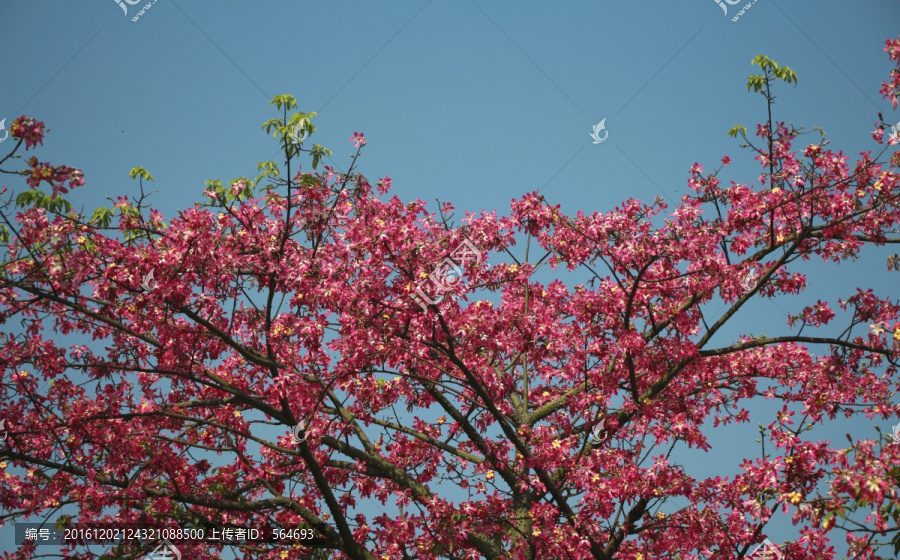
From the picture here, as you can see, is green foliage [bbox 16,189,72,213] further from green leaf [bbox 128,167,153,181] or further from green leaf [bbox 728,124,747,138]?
green leaf [bbox 728,124,747,138]

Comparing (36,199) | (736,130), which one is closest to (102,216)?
(36,199)

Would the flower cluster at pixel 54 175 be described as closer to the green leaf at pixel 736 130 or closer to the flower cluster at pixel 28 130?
the flower cluster at pixel 28 130

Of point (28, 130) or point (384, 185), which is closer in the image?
point (28, 130)

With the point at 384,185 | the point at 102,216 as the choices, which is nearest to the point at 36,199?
the point at 102,216

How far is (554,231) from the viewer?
8047 mm

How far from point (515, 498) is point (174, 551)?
296cm

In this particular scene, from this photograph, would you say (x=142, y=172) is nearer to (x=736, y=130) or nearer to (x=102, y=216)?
(x=102, y=216)

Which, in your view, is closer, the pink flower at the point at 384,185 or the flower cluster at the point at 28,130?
the flower cluster at the point at 28,130

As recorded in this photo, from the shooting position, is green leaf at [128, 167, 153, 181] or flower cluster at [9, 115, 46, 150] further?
green leaf at [128, 167, 153, 181]

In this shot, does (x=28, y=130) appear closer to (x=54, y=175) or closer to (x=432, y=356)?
(x=54, y=175)

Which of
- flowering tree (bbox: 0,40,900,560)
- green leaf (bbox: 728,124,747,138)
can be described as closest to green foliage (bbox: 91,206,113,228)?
flowering tree (bbox: 0,40,900,560)

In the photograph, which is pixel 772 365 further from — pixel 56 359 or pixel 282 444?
pixel 56 359

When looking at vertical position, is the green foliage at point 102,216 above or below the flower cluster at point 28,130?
above

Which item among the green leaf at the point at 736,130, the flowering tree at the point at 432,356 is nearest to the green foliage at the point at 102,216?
the flowering tree at the point at 432,356
